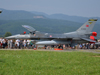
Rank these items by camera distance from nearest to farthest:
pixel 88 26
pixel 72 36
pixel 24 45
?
pixel 24 45
pixel 72 36
pixel 88 26

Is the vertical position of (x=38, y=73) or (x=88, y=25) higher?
(x=88, y=25)

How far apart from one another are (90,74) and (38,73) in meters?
3.14

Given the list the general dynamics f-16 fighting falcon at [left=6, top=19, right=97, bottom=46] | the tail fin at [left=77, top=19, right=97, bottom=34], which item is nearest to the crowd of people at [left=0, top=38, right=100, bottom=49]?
the general dynamics f-16 fighting falcon at [left=6, top=19, right=97, bottom=46]

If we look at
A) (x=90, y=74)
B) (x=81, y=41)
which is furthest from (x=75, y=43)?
(x=90, y=74)

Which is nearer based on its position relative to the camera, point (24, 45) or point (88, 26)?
point (24, 45)

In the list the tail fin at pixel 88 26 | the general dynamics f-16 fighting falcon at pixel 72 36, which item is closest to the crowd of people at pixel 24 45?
the general dynamics f-16 fighting falcon at pixel 72 36

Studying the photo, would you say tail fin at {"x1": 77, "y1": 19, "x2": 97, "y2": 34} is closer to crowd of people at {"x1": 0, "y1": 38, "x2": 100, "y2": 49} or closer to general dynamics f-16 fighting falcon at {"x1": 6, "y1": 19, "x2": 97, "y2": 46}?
general dynamics f-16 fighting falcon at {"x1": 6, "y1": 19, "x2": 97, "y2": 46}

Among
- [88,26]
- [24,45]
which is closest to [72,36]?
[88,26]

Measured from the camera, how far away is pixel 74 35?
126 ft

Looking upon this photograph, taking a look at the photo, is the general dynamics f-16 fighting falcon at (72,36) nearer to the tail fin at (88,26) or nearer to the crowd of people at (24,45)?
the tail fin at (88,26)

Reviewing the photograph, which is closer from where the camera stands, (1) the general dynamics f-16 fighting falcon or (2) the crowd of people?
(2) the crowd of people

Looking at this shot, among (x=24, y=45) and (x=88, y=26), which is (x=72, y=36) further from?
(x=24, y=45)

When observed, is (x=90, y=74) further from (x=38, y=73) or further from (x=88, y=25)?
(x=88, y=25)

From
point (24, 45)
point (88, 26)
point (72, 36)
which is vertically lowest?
point (24, 45)
